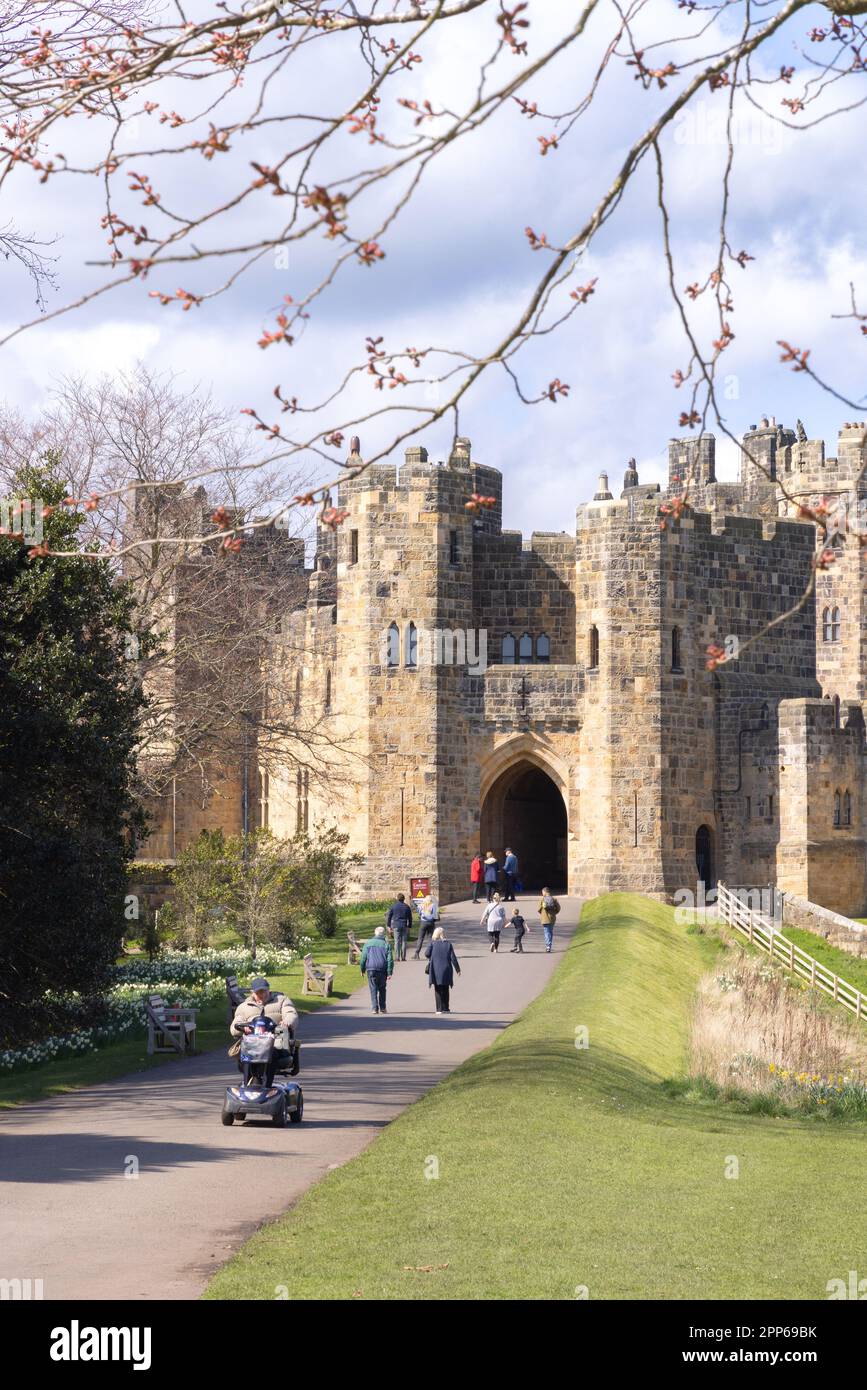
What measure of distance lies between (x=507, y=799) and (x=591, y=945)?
15122mm

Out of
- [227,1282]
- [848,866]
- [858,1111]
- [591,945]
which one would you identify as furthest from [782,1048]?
[848,866]

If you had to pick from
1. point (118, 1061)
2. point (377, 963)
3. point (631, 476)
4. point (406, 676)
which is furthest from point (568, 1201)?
point (631, 476)

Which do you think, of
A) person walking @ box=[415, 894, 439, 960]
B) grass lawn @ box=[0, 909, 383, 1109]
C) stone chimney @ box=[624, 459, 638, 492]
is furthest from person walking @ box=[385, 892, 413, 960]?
stone chimney @ box=[624, 459, 638, 492]

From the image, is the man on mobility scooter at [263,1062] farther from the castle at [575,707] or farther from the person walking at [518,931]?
the castle at [575,707]

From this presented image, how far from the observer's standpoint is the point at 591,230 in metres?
8.52

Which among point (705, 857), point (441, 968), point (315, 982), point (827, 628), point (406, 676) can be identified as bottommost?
point (315, 982)

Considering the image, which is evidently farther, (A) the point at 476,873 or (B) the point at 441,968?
(A) the point at 476,873

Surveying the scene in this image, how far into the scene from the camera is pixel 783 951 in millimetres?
38938

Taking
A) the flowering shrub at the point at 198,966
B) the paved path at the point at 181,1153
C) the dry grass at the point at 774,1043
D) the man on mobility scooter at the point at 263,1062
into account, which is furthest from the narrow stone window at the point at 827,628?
the man on mobility scooter at the point at 263,1062

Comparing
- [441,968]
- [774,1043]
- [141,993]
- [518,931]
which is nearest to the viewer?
[774,1043]

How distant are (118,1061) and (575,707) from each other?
2487 centimetres

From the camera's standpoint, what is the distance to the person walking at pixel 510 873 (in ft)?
141

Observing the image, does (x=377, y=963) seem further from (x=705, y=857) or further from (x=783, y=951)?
(x=705, y=857)
